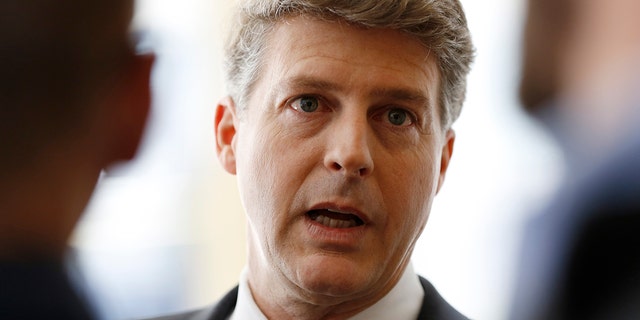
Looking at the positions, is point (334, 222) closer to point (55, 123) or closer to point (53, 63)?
point (55, 123)

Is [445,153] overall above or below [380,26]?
below

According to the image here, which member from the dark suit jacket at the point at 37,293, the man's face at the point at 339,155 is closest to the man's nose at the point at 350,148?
the man's face at the point at 339,155

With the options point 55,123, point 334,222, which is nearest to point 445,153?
point 334,222


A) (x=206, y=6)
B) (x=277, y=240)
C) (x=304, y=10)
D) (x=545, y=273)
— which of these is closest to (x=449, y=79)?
(x=304, y=10)

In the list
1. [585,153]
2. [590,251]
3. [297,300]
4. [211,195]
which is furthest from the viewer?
[211,195]

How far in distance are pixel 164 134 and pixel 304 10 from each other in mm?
602

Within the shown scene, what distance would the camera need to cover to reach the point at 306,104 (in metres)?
1.16

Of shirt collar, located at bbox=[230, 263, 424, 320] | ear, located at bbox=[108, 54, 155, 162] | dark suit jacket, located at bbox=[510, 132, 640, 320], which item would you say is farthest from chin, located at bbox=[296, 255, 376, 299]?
ear, located at bbox=[108, 54, 155, 162]

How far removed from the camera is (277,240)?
115cm

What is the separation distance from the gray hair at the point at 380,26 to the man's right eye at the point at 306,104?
9 centimetres

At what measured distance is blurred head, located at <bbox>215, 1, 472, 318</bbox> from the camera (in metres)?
1.11

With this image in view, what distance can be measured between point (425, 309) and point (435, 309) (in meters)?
0.01

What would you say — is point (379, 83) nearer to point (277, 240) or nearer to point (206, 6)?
point (277, 240)

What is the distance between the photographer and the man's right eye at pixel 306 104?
116cm
